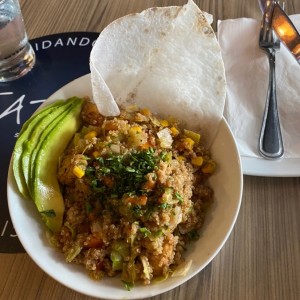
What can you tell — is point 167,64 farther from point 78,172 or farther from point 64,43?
point 64,43

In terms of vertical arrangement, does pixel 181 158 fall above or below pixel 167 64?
below

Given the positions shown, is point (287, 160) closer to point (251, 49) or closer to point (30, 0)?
point (251, 49)

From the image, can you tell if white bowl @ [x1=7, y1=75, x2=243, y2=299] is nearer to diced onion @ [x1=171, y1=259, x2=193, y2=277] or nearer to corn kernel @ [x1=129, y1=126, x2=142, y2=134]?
diced onion @ [x1=171, y1=259, x2=193, y2=277]

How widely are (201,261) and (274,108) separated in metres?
0.61

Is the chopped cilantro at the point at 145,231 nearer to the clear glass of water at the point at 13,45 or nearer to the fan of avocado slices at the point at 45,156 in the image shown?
the fan of avocado slices at the point at 45,156

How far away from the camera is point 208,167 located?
1.14 m

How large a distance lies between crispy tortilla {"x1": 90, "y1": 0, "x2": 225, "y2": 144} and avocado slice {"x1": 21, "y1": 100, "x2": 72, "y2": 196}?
0.16 m

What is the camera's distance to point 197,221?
3.47ft

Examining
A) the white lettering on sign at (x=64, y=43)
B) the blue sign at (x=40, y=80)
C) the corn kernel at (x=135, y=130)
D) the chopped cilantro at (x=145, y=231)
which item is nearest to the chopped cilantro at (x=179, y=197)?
the chopped cilantro at (x=145, y=231)

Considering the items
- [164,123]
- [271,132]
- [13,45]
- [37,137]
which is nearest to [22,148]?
[37,137]

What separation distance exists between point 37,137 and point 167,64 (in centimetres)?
45

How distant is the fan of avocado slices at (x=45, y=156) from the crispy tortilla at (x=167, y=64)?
0.16 metres

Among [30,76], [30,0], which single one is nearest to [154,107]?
[30,76]

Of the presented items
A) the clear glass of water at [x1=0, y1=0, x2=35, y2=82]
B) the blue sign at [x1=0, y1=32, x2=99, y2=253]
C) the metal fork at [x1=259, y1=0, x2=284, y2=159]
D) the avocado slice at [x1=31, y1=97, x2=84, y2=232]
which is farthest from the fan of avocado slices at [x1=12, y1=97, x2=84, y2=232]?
the metal fork at [x1=259, y1=0, x2=284, y2=159]
